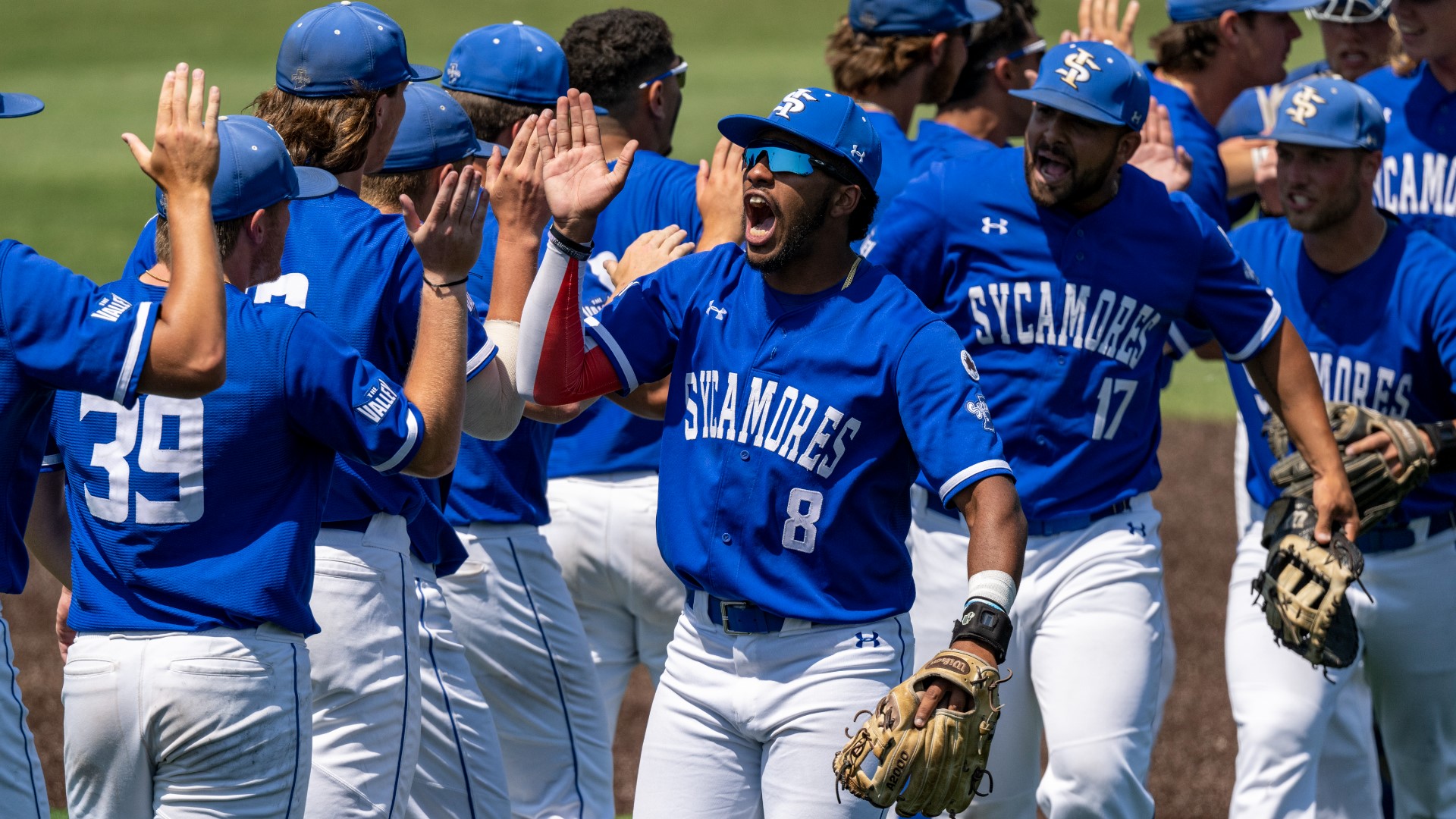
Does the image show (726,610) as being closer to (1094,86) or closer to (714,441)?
(714,441)

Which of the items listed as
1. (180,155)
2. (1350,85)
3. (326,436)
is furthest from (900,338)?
(1350,85)

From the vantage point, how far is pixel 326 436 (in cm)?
349

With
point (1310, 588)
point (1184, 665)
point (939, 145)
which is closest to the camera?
point (1310, 588)

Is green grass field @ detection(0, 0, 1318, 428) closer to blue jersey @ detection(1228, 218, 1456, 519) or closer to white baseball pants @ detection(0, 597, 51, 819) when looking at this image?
blue jersey @ detection(1228, 218, 1456, 519)

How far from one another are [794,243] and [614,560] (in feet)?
5.90

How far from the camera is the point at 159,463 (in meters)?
3.39

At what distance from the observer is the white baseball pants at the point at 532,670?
16.0 ft

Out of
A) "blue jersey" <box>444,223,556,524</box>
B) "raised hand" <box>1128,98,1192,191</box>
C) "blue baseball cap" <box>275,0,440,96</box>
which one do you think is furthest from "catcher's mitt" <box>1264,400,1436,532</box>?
"blue baseball cap" <box>275,0,440,96</box>

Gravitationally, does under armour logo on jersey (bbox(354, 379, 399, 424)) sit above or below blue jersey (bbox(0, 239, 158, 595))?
below

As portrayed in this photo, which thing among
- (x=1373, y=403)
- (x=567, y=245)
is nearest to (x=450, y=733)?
(x=567, y=245)

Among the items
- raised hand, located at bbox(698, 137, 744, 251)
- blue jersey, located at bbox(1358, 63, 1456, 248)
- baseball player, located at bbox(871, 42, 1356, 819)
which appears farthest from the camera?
Answer: blue jersey, located at bbox(1358, 63, 1456, 248)

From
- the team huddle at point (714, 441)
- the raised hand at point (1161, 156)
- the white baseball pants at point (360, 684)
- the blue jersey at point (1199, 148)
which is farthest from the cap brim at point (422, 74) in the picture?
the blue jersey at point (1199, 148)

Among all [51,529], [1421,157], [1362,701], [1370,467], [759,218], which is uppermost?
[759,218]

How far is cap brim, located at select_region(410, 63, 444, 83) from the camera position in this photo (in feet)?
14.6
